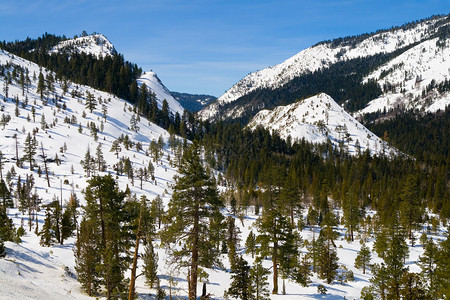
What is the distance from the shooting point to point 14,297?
15273 millimetres

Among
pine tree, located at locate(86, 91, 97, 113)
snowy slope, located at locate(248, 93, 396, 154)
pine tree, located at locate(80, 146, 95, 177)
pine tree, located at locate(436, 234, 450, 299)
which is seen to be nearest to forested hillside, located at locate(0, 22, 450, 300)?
pine tree, located at locate(436, 234, 450, 299)

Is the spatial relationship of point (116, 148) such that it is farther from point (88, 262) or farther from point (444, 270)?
point (444, 270)

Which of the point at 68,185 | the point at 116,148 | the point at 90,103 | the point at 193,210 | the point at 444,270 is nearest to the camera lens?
the point at 193,210

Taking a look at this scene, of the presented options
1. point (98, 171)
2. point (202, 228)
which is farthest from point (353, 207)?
point (98, 171)

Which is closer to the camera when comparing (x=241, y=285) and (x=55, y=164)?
(x=241, y=285)

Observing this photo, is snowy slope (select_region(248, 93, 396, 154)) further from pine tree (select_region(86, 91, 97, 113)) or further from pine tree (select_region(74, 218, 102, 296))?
pine tree (select_region(74, 218, 102, 296))

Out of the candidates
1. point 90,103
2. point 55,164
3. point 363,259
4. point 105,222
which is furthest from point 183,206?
point 90,103

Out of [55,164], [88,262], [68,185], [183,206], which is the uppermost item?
[55,164]

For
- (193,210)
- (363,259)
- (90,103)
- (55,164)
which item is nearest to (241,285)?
(193,210)

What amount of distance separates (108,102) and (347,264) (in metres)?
143

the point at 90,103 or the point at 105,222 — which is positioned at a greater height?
the point at 90,103

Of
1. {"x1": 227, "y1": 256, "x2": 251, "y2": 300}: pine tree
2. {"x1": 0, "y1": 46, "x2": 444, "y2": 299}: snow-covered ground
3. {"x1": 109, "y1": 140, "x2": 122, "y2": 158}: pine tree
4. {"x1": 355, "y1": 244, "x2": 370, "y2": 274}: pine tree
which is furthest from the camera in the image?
{"x1": 109, "y1": 140, "x2": 122, "y2": 158}: pine tree

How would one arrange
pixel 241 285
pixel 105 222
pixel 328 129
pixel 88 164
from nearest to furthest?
pixel 105 222
pixel 241 285
pixel 88 164
pixel 328 129

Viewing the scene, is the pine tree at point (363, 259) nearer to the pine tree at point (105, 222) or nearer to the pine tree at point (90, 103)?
the pine tree at point (105, 222)
